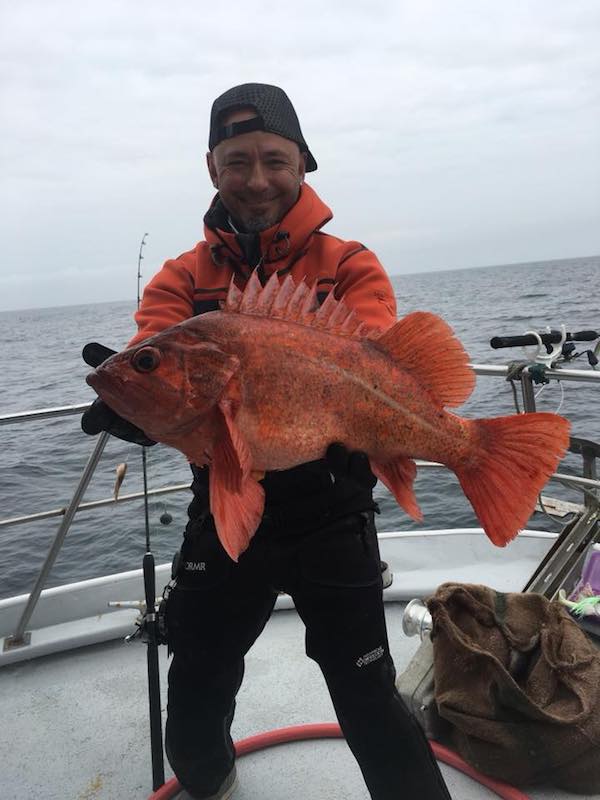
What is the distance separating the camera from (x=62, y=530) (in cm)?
329

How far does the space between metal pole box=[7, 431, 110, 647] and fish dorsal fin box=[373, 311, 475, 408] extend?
1.62 meters

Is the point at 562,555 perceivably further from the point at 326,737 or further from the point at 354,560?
the point at 354,560

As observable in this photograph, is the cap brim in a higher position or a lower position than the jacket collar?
higher

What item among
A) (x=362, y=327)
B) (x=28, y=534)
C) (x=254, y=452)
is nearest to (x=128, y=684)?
(x=254, y=452)

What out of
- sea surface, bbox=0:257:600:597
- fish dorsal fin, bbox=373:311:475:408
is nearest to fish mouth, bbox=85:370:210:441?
fish dorsal fin, bbox=373:311:475:408

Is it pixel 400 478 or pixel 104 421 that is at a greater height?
pixel 104 421

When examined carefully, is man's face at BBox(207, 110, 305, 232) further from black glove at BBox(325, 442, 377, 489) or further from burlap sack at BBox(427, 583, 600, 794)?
burlap sack at BBox(427, 583, 600, 794)

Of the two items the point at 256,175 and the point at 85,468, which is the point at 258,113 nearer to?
the point at 256,175

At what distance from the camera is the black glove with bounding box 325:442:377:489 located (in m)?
1.88

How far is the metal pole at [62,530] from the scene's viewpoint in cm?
315

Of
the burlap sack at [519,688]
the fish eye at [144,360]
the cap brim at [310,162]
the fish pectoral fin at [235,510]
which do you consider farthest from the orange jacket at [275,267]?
the burlap sack at [519,688]

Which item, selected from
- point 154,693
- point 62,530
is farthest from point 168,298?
point 154,693

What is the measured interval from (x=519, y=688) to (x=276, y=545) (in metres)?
1.29

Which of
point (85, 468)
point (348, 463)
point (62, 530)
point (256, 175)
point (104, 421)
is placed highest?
point (256, 175)
